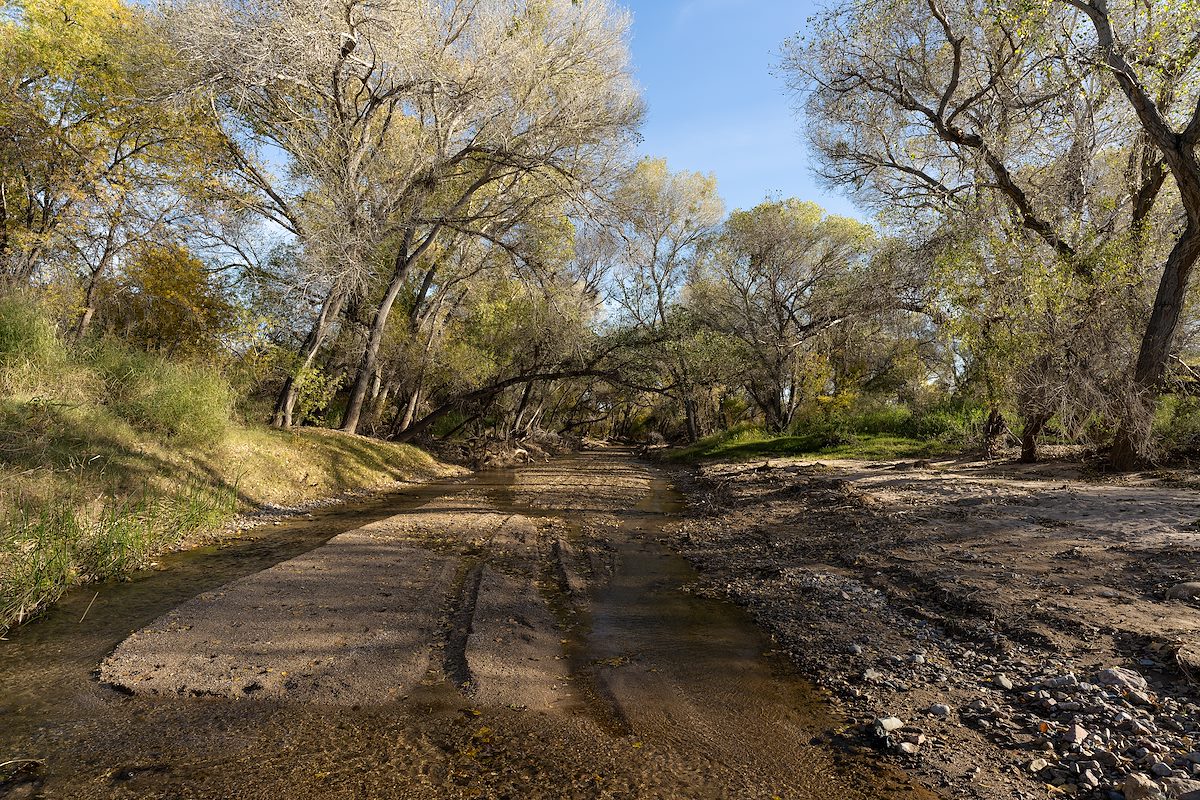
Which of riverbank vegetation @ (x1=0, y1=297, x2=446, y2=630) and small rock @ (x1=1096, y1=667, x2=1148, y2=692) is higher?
riverbank vegetation @ (x1=0, y1=297, x2=446, y2=630)

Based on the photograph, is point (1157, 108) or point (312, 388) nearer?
point (1157, 108)

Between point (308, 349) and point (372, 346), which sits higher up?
point (372, 346)

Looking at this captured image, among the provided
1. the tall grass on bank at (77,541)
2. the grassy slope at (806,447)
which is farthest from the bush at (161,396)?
the grassy slope at (806,447)

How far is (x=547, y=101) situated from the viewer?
14.9m

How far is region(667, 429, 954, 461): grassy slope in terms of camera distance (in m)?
17.6

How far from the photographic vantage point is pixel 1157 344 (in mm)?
9688

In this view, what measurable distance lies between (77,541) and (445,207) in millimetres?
15128

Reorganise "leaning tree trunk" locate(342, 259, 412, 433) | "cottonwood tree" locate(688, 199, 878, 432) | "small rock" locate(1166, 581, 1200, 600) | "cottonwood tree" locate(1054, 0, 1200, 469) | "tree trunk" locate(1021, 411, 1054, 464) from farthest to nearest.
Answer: "cottonwood tree" locate(688, 199, 878, 432)
"leaning tree trunk" locate(342, 259, 412, 433)
"tree trunk" locate(1021, 411, 1054, 464)
"cottonwood tree" locate(1054, 0, 1200, 469)
"small rock" locate(1166, 581, 1200, 600)

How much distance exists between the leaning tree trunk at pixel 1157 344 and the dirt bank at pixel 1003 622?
121cm

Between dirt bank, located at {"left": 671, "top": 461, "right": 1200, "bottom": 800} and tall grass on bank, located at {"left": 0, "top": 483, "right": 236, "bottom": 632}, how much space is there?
6.23 m

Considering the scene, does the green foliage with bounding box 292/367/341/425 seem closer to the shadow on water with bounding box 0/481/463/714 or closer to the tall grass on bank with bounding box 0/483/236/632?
the shadow on water with bounding box 0/481/463/714

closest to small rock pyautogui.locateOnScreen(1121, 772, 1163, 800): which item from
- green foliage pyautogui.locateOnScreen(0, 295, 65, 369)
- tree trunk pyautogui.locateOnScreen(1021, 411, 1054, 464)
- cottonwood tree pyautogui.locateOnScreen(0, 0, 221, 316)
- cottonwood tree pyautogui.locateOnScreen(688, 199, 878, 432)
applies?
tree trunk pyautogui.locateOnScreen(1021, 411, 1054, 464)

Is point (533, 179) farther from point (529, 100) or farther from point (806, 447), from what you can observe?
point (806, 447)

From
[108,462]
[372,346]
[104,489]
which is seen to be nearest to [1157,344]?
[104,489]
